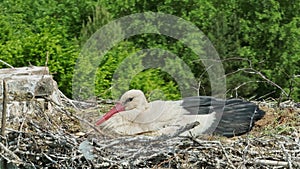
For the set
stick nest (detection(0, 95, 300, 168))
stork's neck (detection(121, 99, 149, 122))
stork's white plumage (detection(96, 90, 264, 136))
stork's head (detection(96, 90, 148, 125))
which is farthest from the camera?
stork's head (detection(96, 90, 148, 125))

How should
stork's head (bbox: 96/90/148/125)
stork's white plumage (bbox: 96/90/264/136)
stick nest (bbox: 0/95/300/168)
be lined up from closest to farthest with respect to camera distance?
stick nest (bbox: 0/95/300/168) → stork's white plumage (bbox: 96/90/264/136) → stork's head (bbox: 96/90/148/125)

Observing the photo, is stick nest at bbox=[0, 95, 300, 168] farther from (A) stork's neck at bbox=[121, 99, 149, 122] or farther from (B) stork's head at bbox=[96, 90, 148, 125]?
(B) stork's head at bbox=[96, 90, 148, 125]

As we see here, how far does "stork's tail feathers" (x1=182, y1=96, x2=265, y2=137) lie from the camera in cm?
427

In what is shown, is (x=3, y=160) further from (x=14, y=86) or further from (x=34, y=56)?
(x=34, y=56)

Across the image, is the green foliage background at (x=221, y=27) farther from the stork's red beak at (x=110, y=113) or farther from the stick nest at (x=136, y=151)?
the stick nest at (x=136, y=151)

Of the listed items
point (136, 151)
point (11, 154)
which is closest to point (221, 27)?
point (136, 151)

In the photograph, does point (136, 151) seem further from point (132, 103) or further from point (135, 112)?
point (132, 103)

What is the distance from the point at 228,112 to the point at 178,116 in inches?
14.2

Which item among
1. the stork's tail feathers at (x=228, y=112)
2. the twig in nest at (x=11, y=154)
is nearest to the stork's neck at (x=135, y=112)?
the stork's tail feathers at (x=228, y=112)

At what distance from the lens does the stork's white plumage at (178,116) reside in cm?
412

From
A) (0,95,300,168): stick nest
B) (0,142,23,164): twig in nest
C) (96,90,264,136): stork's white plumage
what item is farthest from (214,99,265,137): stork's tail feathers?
(0,142,23,164): twig in nest

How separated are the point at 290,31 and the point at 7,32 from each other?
3917 millimetres

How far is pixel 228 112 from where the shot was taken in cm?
440

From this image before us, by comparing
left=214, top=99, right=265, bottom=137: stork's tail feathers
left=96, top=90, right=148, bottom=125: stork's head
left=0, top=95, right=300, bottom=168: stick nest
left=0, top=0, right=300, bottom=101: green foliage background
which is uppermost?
left=0, top=0, right=300, bottom=101: green foliage background
